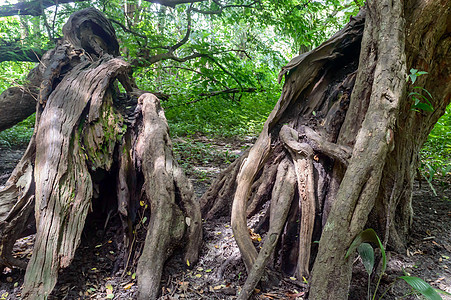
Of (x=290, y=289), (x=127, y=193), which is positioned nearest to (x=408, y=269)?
(x=290, y=289)

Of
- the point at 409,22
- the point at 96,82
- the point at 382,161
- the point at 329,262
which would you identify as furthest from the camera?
the point at 96,82

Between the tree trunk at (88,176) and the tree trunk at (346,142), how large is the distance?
553 millimetres

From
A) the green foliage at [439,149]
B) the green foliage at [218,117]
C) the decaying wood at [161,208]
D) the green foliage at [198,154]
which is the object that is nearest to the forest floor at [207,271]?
the decaying wood at [161,208]

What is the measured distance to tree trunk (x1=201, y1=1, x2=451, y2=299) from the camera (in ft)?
5.92

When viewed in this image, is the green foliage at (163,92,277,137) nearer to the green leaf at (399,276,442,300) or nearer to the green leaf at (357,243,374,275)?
the green leaf at (357,243,374,275)

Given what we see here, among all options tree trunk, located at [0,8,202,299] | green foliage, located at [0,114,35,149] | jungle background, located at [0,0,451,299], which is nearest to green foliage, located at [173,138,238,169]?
jungle background, located at [0,0,451,299]

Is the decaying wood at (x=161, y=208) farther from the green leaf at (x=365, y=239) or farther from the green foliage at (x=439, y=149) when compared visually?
the green foliage at (x=439, y=149)

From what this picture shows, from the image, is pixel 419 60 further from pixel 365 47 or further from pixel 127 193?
pixel 127 193

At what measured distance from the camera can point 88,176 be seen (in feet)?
7.32

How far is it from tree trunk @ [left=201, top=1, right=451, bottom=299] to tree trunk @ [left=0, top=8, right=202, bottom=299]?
0.55m

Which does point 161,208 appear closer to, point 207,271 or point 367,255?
point 207,271

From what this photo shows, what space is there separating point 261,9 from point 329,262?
551 cm

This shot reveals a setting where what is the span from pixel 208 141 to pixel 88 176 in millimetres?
4195

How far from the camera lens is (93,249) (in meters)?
2.32
